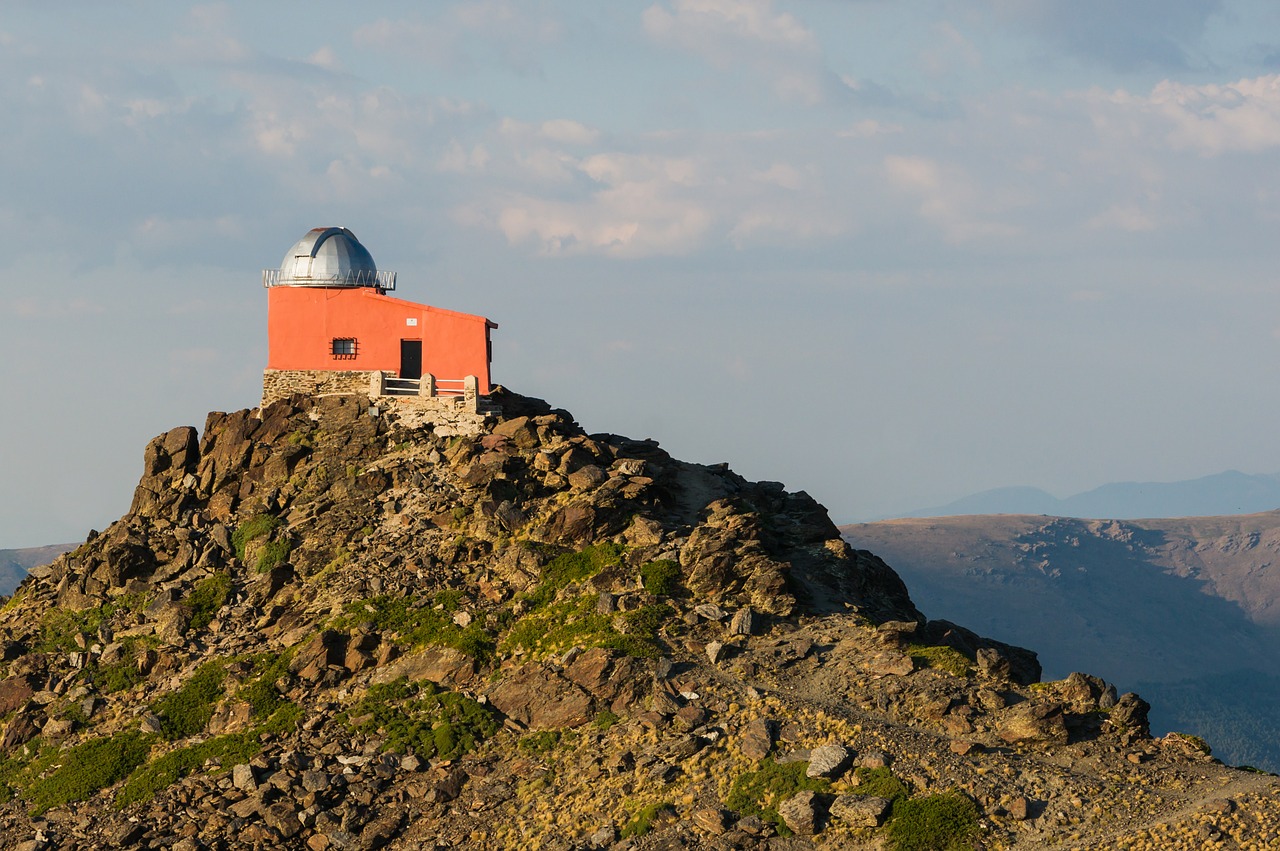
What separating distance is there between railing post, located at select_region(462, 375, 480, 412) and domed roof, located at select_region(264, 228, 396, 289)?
7897mm

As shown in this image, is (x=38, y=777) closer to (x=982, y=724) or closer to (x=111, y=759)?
(x=111, y=759)

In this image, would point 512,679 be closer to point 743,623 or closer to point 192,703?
point 743,623

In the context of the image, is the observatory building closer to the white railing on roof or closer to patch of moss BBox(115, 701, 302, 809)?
the white railing on roof

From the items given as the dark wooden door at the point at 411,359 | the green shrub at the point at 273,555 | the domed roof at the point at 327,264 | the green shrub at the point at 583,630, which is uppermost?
the domed roof at the point at 327,264

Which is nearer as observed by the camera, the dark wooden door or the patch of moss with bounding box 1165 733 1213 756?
the patch of moss with bounding box 1165 733 1213 756

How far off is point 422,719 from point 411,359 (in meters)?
21.2

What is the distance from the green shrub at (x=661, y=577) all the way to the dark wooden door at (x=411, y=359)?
677 inches

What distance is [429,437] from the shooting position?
5722cm

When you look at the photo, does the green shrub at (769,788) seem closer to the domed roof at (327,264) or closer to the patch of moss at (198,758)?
the patch of moss at (198,758)

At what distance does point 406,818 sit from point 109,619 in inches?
710

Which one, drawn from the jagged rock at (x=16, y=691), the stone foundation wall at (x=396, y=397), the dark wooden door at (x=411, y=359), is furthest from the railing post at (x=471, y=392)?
the jagged rock at (x=16, y=691)

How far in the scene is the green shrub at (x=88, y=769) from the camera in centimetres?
4347

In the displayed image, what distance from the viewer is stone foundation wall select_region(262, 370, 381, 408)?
5966 cm

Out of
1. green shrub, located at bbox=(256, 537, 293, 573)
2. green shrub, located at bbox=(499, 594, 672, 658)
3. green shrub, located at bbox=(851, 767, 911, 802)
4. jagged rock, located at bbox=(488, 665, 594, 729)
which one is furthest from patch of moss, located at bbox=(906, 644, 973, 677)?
green shrub, located at bbox=(256, 537, 293, 573)
